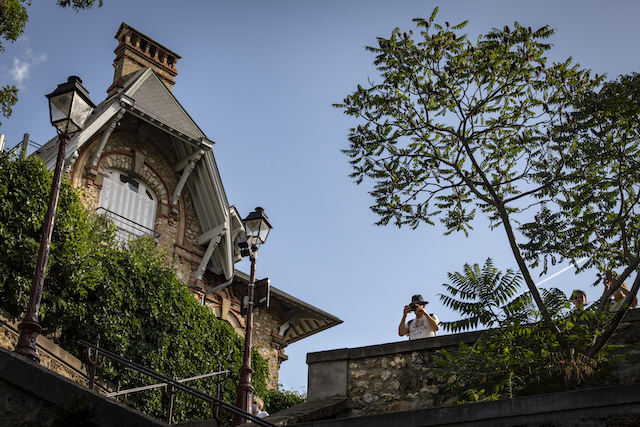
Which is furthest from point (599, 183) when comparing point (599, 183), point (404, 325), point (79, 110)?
point (79, 110)

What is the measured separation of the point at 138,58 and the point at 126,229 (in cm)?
666

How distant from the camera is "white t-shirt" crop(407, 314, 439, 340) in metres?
8.30

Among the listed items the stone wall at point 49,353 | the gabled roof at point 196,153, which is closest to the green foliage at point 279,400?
the gabled roof at point 196,153

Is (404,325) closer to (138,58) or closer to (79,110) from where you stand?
(79,110)

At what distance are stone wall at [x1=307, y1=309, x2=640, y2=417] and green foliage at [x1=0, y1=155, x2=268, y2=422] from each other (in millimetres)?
5136

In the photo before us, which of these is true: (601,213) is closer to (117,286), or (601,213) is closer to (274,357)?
(117,286)

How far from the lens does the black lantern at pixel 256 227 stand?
10734mm

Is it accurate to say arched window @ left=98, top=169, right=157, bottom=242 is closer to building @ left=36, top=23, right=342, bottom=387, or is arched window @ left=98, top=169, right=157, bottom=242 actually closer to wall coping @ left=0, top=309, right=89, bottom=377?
building @ left=36, top=23, right=342, bottom=387

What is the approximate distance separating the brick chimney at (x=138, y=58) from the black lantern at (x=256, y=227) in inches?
383

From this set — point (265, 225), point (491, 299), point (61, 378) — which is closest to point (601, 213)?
point (491, 299)

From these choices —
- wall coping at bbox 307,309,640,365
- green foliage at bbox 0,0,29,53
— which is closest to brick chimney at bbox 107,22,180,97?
green foliage at bbox 0,0,29,53

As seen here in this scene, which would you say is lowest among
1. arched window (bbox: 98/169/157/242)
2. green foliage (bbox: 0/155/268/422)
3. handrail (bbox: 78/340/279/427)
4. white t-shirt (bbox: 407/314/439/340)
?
handrail (bbox: 78/340/279/427)

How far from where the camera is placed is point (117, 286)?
12500 mm

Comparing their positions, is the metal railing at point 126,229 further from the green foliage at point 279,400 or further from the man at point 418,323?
the man at point 418,323
